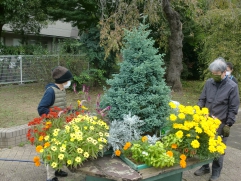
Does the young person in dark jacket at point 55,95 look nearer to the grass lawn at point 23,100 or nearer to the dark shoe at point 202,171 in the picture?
the grass lawn at point 23,100

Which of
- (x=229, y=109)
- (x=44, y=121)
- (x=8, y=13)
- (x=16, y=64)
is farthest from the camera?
(x=8, y=13)

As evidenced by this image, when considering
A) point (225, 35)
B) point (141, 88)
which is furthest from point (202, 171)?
point (225, 35)

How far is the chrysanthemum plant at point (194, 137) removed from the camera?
2684 mm

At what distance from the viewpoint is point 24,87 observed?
10273 millimetres

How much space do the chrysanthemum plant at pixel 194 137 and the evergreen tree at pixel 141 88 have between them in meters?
0.36

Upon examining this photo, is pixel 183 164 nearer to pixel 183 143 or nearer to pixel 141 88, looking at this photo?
pixel 183 143

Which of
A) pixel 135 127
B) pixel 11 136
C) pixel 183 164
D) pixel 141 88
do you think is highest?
pixel 141 88

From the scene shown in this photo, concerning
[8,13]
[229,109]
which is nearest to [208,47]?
[229,109]

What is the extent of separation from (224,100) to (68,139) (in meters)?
2.15

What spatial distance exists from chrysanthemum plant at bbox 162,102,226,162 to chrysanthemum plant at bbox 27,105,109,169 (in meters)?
0.72

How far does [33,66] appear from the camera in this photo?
995cm

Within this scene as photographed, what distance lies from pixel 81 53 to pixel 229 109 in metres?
7.26

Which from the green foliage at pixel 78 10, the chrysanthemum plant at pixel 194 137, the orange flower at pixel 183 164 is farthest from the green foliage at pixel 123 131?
the green foliage at pixel 78 10

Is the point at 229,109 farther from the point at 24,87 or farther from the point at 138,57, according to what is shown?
the point at 24,87
